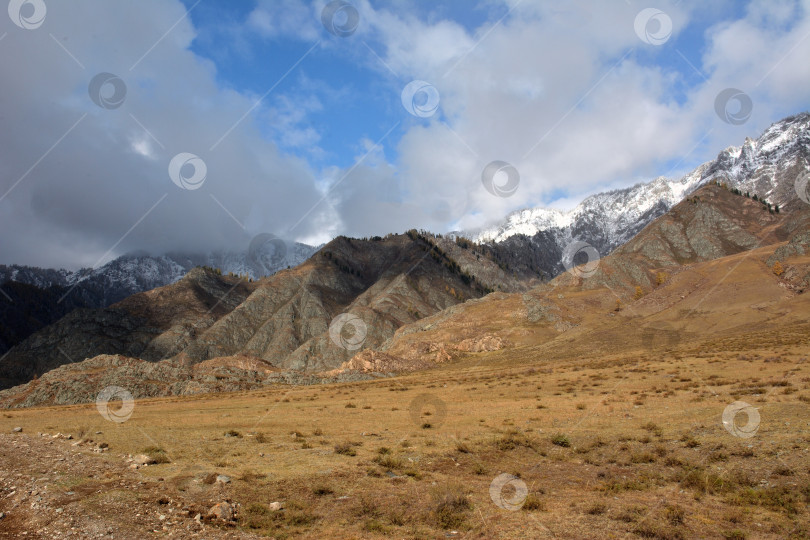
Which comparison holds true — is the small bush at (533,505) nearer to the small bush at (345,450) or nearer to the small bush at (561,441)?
the small bush at (561,441)

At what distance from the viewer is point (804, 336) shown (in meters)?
50.7

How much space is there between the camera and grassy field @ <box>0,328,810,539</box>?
10867mm

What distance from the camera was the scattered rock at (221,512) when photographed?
36.0ft

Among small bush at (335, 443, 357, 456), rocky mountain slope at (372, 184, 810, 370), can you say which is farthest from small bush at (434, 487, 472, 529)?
rocky mountain slope at (372, 184, 810, 370)

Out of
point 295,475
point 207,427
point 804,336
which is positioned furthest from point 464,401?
point 804,336

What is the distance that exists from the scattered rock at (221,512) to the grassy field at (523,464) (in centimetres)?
33

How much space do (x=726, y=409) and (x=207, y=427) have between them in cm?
3055

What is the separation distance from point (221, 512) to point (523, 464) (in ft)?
37.2

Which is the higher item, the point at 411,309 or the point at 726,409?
the point at 411,309

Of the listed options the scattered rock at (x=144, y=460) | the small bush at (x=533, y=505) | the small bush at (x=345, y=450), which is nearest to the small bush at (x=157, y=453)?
the scattered rock at (x=144, y=460)

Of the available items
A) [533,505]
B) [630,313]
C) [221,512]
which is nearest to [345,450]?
[221,512]

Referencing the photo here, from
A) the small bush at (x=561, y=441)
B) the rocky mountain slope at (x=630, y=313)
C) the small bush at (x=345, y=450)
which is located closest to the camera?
the small bush at (x=345, y=450)

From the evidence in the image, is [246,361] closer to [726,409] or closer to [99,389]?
[99,389]

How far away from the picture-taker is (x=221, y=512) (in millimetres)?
11047
